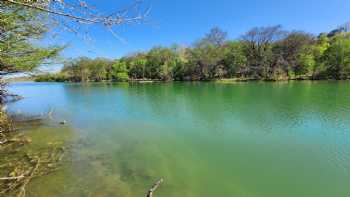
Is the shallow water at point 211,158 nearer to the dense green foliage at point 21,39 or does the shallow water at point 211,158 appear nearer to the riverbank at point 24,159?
the riverbank at point 24,159

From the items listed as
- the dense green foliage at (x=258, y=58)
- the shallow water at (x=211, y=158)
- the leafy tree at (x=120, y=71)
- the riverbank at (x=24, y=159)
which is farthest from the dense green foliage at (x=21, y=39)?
the leafy tree at (x=120, y=71)

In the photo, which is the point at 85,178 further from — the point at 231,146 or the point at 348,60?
the point at 348,60

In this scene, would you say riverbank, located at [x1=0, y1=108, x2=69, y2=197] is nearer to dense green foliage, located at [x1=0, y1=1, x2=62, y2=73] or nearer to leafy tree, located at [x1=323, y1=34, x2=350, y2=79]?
dense green foliage, located at [x1=0, y1=1, x2=62, y2=73]

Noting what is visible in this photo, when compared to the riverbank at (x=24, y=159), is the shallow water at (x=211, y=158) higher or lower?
lower

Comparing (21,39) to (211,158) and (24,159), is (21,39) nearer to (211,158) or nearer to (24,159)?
(24,159)

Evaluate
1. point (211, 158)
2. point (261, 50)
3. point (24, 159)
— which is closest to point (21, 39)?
point (24, 159)

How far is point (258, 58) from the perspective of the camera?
50094mm

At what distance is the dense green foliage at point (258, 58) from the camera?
43.6 meters

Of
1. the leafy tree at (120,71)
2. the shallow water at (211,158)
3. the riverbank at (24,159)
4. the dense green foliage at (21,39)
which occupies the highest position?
the leafy tree at (120,71)

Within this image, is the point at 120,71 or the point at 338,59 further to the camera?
the point at 120,71

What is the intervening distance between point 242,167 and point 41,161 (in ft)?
21.0

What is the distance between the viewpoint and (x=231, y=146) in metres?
8.00

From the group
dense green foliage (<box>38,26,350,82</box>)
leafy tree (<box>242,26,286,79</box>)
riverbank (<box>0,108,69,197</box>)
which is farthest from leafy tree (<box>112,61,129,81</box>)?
riverbank (<box>0,108,69,197</box>)

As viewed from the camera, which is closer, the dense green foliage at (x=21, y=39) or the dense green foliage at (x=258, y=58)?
the dense green foliage at (x=21, y=39)
